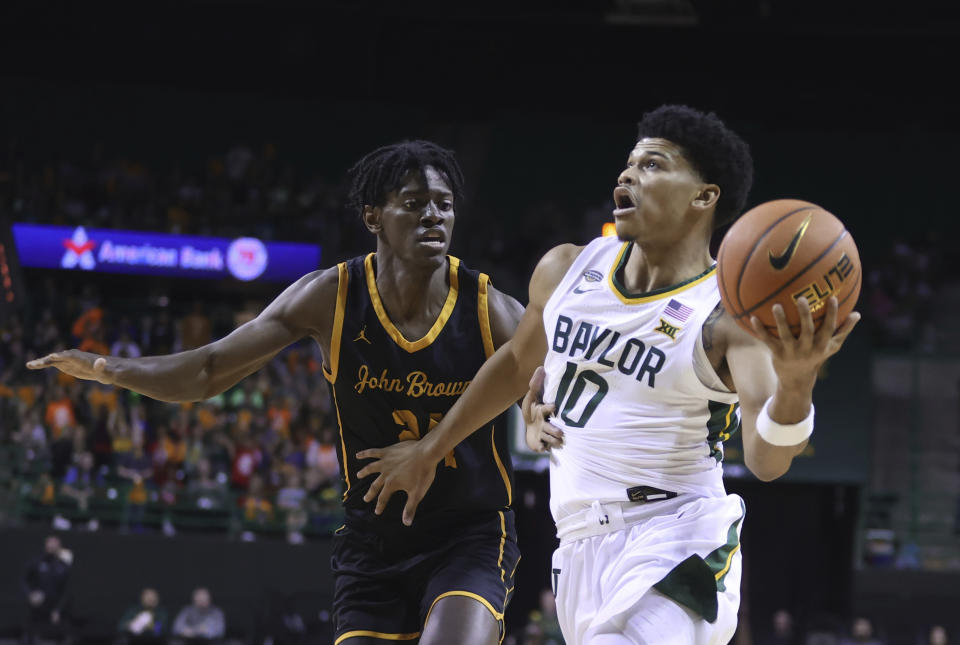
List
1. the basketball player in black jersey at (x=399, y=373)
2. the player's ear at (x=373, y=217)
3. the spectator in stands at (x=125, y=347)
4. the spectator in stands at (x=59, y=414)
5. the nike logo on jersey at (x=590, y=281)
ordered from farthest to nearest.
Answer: the spectator in stands at (x=125, y=347)
the spectator in stands at (x=59, y=414)
the player's ear at (x=373, y=217)
the basketball player in black jersey at (x=399, y=373)
the nike logo on jersey at (x=590, y=281)

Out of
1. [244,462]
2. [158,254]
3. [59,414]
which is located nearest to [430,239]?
[244,462]

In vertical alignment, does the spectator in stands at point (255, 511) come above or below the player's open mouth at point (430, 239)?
below

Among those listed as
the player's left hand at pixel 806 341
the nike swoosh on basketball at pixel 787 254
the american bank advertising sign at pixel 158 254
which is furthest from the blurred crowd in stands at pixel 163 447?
the player's left hand at pixel 806 341

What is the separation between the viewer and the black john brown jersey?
4.57 metres

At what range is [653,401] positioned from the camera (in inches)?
148

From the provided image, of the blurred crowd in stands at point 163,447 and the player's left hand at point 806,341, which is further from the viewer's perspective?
the blurred crowd in stands at point 163,447

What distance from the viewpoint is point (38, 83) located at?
803 inches

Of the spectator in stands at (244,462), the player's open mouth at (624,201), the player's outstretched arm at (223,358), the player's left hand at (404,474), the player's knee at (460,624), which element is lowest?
the spectator in stands at (244,462)

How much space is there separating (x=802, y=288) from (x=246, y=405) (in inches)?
534

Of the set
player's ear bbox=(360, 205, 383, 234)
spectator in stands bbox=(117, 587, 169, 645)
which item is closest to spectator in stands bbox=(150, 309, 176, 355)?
spectator in stands bbox=(117, 587, 169, 645)

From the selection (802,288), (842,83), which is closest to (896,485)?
(842,83)

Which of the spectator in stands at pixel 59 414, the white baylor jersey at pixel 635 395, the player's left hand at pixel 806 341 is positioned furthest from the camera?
the spectator in stands at pixel 59 414

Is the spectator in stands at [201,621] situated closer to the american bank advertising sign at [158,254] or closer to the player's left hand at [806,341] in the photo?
the american bank advertising sign at [158,254]

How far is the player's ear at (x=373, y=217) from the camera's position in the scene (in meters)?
4.77
